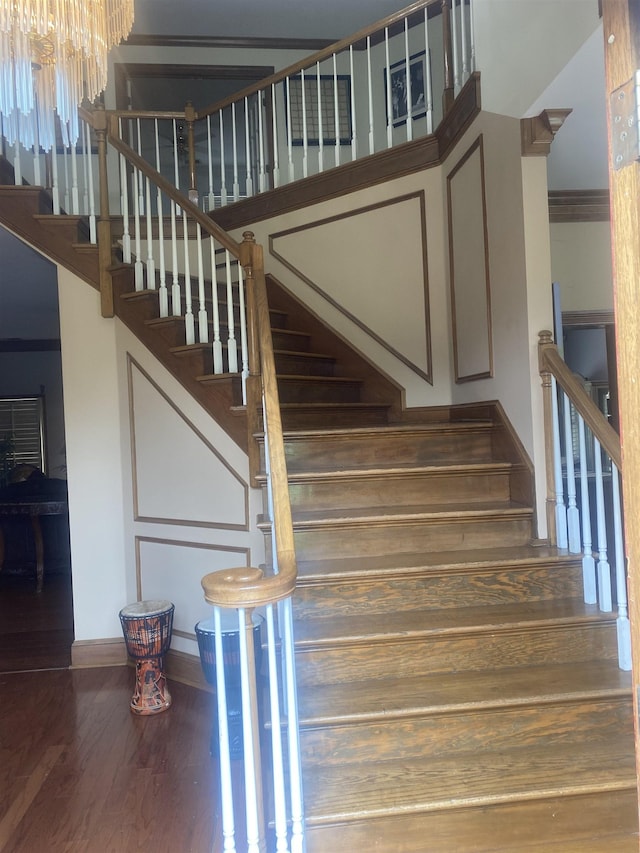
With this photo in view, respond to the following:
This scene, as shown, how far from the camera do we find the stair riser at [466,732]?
6.33 ft

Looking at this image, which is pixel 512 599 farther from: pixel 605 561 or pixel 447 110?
pixel 447 110

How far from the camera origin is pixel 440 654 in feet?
7.27

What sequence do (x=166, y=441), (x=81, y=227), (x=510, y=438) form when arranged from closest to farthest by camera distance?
(x=510, y=438), (x=166, y=441), (x=81, y=227)

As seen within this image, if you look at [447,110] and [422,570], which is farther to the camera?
[447,110]

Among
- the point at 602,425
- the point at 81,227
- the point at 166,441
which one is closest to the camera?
the point at 602,425

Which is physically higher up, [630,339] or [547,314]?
[547,314]

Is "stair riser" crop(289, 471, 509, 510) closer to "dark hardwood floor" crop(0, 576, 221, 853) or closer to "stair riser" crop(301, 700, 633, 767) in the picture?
"stair riser" crop(301, 700, 633, 767)

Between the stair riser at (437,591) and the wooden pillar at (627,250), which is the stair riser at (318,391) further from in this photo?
the wooden pillar at (627,250)

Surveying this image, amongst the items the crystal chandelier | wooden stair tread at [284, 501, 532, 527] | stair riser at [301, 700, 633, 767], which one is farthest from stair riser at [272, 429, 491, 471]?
the crystal chandelier

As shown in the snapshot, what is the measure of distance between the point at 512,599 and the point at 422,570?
1.32ft

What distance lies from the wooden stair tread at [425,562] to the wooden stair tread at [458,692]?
40cm

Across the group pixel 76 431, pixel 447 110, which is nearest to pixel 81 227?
pixel 76 431

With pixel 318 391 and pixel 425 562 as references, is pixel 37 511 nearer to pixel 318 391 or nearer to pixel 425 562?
pixel 318 391

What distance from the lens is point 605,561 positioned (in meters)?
2.38
